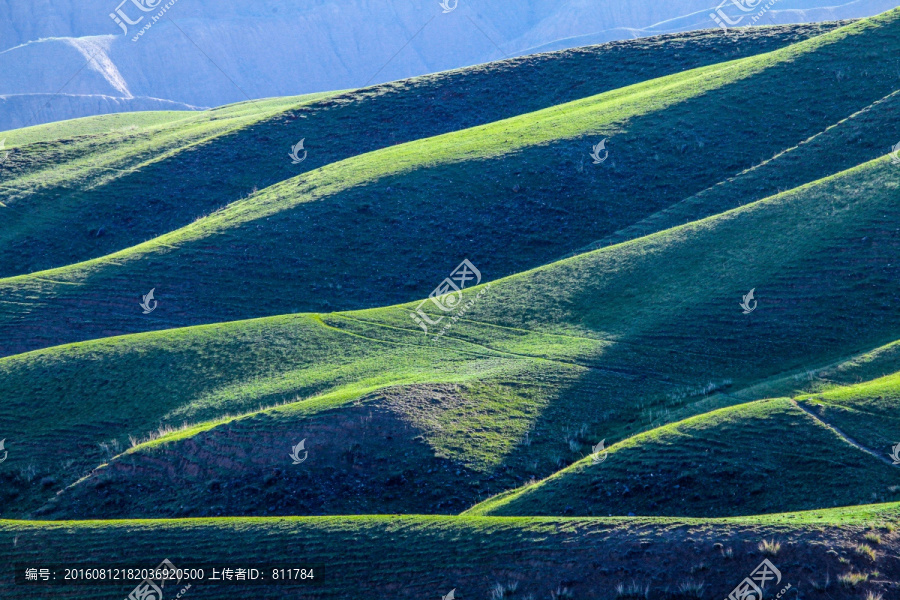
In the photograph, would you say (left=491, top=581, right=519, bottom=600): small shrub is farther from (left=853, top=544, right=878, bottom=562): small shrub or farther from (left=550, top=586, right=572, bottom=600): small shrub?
(left=853, top=544, right=878, bottom=562): small shrub

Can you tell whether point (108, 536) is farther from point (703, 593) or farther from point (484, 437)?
point (703, 593)

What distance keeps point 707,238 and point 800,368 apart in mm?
11024

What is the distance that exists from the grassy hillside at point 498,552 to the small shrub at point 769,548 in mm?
60

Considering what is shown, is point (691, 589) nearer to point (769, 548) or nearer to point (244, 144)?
point (769, 548)

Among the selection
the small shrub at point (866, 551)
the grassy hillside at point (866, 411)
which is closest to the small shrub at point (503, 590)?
the small shrub at point (866, 551)

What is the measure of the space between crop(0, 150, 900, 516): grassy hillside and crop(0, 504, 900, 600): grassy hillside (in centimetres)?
330

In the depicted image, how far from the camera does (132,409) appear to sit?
90.7 ft

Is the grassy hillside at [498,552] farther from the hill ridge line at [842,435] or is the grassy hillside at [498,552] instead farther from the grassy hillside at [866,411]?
the grassy hillside at [866,411]

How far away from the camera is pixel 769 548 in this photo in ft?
48.4

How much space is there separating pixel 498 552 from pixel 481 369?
12081 mm

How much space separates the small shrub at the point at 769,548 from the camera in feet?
48.2

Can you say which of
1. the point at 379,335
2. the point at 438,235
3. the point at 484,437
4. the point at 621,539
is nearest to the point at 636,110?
the point at 438,235

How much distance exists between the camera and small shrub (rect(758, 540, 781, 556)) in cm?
1470

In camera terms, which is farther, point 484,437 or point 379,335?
point 379,335
